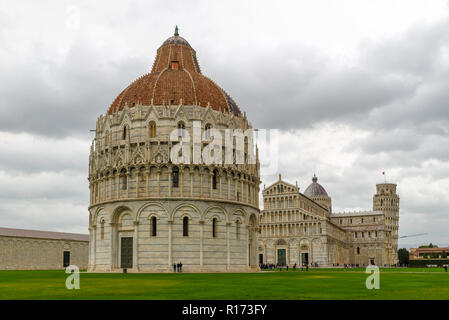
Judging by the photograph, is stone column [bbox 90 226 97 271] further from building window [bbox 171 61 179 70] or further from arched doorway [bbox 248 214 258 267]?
building window [bbox 171 61 179 70]

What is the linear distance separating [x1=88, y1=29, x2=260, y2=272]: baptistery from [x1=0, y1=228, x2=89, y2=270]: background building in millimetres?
34855

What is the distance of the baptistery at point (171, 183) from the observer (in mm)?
57750

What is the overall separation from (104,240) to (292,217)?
7045cm

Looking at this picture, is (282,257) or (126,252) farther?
(282,257)

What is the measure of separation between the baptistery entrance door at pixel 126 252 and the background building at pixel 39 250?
134ft

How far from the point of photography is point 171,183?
191 ft

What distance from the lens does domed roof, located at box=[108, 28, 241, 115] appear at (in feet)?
209

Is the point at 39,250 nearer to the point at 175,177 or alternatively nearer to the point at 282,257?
the point at 175,177

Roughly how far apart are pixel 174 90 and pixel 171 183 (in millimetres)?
13183

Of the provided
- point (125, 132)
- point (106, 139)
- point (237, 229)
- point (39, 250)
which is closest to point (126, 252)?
point (237, 229)

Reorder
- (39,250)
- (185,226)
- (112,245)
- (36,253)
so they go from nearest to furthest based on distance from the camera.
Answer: (185,226), (112,245), (36,253), (39,250)

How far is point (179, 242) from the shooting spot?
5744cm

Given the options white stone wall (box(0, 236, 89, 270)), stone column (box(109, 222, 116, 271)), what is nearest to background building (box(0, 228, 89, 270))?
white stone wall (box(0, 236, 89, 270))
